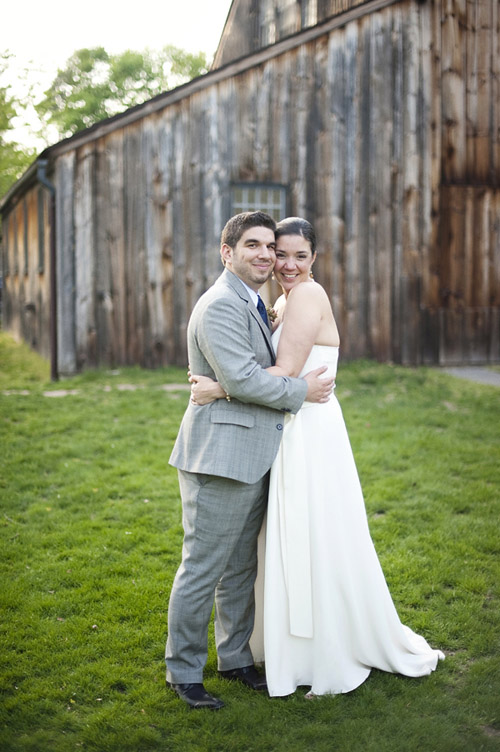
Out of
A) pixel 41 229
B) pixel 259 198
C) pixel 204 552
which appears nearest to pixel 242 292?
pixel 204 552

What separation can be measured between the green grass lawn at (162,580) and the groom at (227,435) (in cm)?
35

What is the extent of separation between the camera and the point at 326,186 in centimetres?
1170

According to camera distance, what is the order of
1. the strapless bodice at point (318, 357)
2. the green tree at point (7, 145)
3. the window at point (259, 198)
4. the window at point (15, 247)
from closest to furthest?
the strapless bodice at point (318, 357)
the window at point (259, 198)
the window at point (15, 247)
the green tree at point (7, 145)

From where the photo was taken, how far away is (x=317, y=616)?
3.48 meters

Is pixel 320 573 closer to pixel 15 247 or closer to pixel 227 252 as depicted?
pixel 227 252

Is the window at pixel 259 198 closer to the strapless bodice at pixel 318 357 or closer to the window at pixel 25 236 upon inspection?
the window at pixel 25 236

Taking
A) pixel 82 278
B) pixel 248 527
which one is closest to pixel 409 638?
pixel 248 527

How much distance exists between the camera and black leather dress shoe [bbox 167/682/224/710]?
3.40 m

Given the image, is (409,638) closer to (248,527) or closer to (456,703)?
(456,703)

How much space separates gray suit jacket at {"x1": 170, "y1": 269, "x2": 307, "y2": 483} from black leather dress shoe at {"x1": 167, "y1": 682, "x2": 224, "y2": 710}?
1.04 meters

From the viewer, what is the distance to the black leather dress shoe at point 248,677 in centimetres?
360

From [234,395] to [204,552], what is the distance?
0.76 m

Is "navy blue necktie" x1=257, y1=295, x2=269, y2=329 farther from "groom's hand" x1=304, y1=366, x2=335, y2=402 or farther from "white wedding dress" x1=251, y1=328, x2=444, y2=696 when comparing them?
"groom's hand" x1=304, y1=366, x2=335, y2=402

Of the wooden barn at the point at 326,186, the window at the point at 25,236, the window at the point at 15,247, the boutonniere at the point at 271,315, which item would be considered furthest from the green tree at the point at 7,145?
the boutonniere at the point at 271,315
